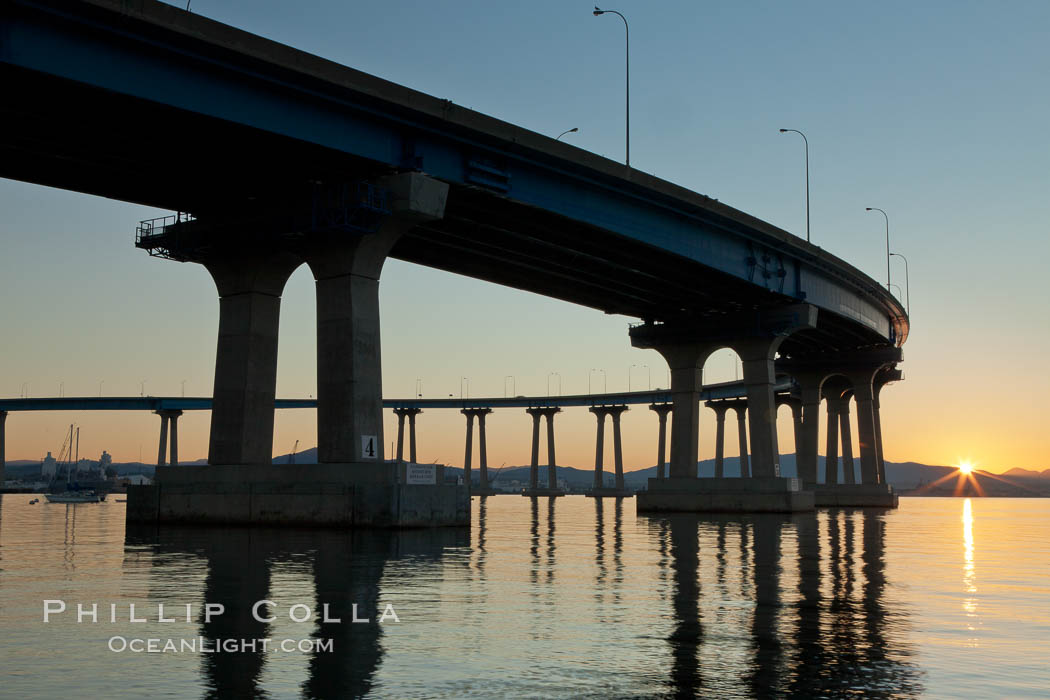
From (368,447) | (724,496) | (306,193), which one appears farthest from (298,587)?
(724,496)

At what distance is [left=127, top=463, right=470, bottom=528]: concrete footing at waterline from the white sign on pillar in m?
0.76

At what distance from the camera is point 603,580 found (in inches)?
797

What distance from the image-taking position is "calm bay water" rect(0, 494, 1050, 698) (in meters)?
9.70

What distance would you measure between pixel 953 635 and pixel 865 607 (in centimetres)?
289

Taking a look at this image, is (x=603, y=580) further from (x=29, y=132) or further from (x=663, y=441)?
(x=663, y=441)

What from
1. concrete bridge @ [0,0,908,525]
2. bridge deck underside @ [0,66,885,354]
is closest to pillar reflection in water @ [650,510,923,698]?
concrete bridge @ [0,0,908,525]

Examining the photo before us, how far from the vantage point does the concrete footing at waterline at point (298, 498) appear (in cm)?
3866

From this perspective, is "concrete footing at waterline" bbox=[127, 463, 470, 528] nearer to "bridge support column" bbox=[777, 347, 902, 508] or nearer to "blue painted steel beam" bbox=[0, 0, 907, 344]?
"blue painted steel beam" bbox=[0, 0, 907, 344]

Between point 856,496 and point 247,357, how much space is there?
78.5m

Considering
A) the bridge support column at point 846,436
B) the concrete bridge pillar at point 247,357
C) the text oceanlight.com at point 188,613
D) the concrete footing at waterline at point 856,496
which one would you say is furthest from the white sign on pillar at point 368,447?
the bridge support column at point 846,436

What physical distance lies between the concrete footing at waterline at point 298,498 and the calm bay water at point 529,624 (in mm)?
10064

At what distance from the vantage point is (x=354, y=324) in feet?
134

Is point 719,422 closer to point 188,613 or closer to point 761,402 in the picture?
point 761,402

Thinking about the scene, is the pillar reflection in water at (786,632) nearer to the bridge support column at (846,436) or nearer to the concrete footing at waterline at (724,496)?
Result: the concrete footing at waterline at (724,496)
